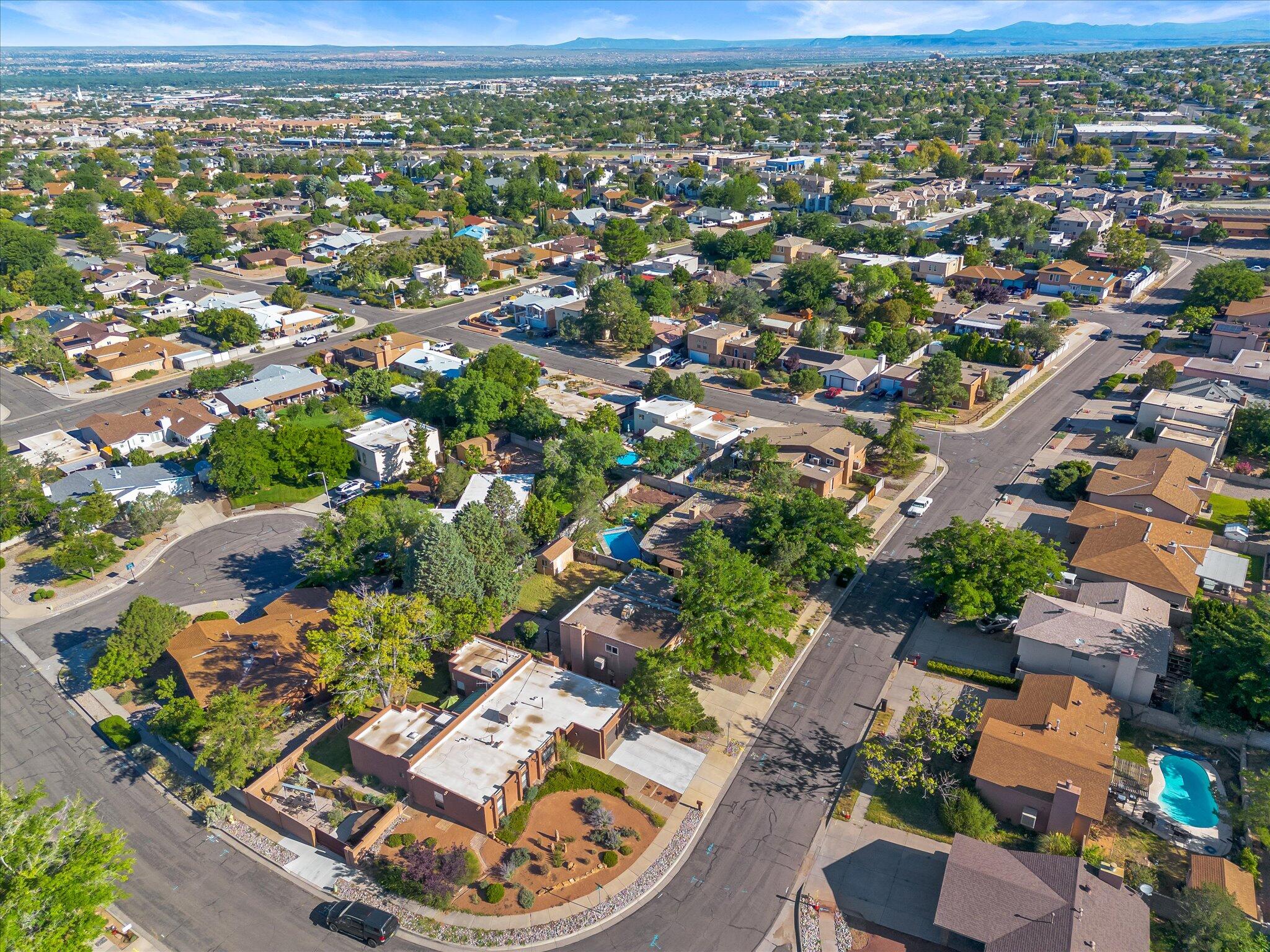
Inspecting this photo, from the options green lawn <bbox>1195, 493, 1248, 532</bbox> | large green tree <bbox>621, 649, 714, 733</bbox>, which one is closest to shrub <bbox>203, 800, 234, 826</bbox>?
large green tree <bbox>621, 649, 714, 733</bbox>

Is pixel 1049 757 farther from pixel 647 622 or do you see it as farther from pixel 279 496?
pixel 279 496

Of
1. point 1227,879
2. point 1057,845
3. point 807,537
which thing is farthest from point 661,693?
point 1227,879

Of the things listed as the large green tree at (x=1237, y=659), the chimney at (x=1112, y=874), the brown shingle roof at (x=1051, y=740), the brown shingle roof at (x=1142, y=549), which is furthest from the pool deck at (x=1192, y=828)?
the brown shingle roof at (x=1142, y=549)

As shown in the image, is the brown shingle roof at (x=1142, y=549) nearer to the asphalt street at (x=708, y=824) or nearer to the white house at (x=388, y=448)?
the asphalt street at (x=708, y=824)

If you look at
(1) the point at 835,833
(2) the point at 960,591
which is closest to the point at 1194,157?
(2) the point at 960,591

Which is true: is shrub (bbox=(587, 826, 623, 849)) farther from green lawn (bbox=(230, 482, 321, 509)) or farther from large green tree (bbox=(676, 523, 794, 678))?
green lawn (bbox=(230, 482, 321, 509))

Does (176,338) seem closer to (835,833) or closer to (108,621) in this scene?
(108,621)
